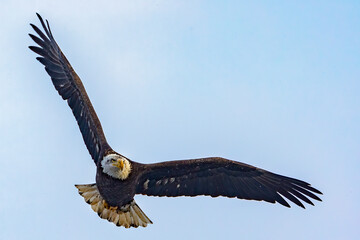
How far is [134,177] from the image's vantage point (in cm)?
1149

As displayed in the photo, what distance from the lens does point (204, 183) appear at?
11883 mm

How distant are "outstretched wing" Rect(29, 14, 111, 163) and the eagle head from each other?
80cm

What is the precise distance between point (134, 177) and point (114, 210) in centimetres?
111

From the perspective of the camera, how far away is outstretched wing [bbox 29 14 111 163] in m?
12.2

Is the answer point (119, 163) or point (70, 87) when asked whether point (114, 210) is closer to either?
point (119, 163)

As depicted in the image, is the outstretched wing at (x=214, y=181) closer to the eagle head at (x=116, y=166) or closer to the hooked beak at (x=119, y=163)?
the eagle head at (x=116, y=166)

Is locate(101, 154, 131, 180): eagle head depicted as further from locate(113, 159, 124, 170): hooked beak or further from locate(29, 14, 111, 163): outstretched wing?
locate(29, 14, 111, 163): outstretched wing

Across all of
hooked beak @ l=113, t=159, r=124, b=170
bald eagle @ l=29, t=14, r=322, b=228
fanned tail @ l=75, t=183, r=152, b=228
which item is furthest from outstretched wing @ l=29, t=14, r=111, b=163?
hooked beak @ l=113, t=159, r=124, b=170

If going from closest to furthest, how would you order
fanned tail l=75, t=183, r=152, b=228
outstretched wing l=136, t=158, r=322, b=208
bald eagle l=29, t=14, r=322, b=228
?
bald eagle l=29, t=14, r=322, b=228, outstretched wing l=136, t=158, r=322, b=208, fanned tail l=75, t=183, r=152, b=228

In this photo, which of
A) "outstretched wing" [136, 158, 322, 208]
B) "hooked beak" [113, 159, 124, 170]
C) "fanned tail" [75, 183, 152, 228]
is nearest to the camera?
"hooked beak" [113, 159, 124, 170]

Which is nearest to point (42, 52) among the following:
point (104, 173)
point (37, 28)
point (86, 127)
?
point (37, 28)

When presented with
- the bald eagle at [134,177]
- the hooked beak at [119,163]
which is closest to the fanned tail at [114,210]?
the bald eagle at [134,177]

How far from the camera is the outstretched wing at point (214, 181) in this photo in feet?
38.0

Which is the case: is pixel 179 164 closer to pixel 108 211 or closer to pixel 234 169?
pixel 234 169
